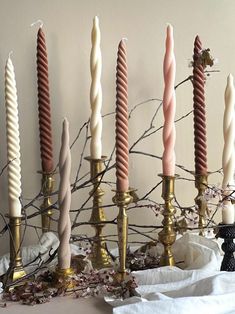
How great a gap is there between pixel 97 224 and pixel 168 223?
11 cm

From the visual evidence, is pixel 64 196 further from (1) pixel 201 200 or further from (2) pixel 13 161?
(1) pixel 201 200

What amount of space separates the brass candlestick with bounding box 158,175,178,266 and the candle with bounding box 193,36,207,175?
0.09 meters

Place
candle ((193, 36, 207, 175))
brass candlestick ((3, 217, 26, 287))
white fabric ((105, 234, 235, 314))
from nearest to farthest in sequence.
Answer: white fabric ((105, 234, 235, 314)) → brass candlestick ((3, 217, 26, 287)) → candle ((193, 36, 207, 175))

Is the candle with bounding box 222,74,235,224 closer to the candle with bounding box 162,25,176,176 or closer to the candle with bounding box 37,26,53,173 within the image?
the candle with bounding box 162,25,176,176

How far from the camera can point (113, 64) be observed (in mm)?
946

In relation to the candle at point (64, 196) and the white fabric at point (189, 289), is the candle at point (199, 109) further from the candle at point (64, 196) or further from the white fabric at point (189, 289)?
the candle at point (64, 196)

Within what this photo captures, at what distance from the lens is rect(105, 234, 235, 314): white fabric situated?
62cm

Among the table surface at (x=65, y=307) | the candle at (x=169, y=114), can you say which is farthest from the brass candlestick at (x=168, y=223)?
the table surface at (x=65, y=307)

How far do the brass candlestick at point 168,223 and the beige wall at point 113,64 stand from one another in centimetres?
19

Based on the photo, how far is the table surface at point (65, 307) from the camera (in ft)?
2.15

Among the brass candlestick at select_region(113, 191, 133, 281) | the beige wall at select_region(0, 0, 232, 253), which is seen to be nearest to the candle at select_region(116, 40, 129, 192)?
the brass candlestick at select_region(113, 191, 133, 281)

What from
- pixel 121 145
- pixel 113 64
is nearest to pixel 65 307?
pixel 121 145

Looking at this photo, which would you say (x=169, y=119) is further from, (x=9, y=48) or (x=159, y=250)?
(x=9, y=48)

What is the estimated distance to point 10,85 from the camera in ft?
2.42
